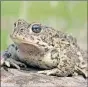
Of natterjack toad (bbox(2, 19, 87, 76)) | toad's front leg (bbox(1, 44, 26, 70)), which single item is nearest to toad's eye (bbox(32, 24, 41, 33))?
natterjack toad (bbox(2, 19, 87, 76))

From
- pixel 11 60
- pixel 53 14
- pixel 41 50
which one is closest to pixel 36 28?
pixel 41 50

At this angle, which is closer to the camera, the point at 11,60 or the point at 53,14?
the point at 11,60

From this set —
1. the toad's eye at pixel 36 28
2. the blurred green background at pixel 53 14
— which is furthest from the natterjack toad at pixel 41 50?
the blurred green background at pixel 53 14

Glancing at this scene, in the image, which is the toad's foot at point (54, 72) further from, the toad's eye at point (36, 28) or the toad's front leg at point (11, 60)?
the toad's eye at point (36, 28)

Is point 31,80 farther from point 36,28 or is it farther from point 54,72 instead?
point 36,28

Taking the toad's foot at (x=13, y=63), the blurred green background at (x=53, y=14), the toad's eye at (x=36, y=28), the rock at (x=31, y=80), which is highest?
the blurred green background at (x=53, y=14)

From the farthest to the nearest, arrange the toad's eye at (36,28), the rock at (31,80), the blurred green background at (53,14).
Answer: the blurred green background at (53,14) < the toad's eye at (36,28) < the rock at (31,80)

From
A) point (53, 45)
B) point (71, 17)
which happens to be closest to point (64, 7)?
point (71, 17)

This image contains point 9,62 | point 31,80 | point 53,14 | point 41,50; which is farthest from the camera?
point 53,14

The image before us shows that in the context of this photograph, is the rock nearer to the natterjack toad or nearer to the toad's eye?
the natterjack toad
